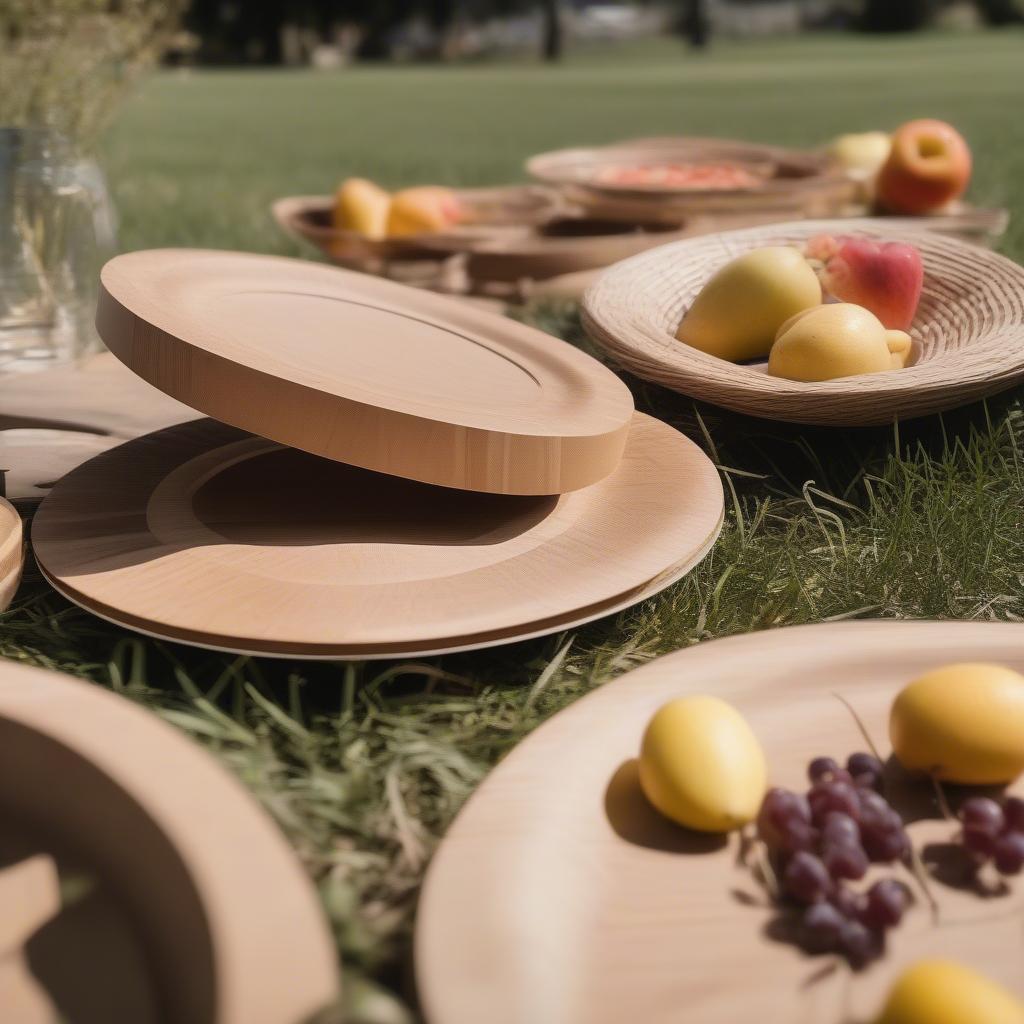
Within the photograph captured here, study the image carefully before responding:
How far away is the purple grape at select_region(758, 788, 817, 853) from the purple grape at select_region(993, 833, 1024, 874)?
0.56 feet

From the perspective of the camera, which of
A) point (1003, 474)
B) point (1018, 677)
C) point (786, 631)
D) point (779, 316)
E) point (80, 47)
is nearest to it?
point (1018, 677)

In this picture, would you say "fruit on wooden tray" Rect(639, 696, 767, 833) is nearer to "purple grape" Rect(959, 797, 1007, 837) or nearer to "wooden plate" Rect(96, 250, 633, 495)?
"purple grape" Rect(959, 797, 1007, 837)

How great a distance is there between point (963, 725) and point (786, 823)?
23cm

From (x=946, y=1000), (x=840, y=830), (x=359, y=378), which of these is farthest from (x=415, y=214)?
(x=946, y=1000)

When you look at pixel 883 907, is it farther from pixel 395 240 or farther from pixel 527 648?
pixel 395 240

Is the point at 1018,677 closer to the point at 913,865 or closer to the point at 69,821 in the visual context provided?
the point at 913,865

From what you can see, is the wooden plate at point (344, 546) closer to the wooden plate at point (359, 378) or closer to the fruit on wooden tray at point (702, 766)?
the wooden plate at point (359, 378)

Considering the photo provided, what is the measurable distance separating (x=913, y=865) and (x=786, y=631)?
34cm

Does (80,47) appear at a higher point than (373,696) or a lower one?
higher

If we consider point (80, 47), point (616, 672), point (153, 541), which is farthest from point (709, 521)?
point (80, 47)

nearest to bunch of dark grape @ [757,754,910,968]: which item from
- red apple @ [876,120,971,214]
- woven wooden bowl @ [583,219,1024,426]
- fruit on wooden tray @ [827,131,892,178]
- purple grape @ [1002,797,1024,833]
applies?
purple grape @ [1002,797,1024,833]

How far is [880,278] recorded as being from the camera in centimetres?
255

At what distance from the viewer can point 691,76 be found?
79.8 ft

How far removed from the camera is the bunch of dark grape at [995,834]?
3.69ft
